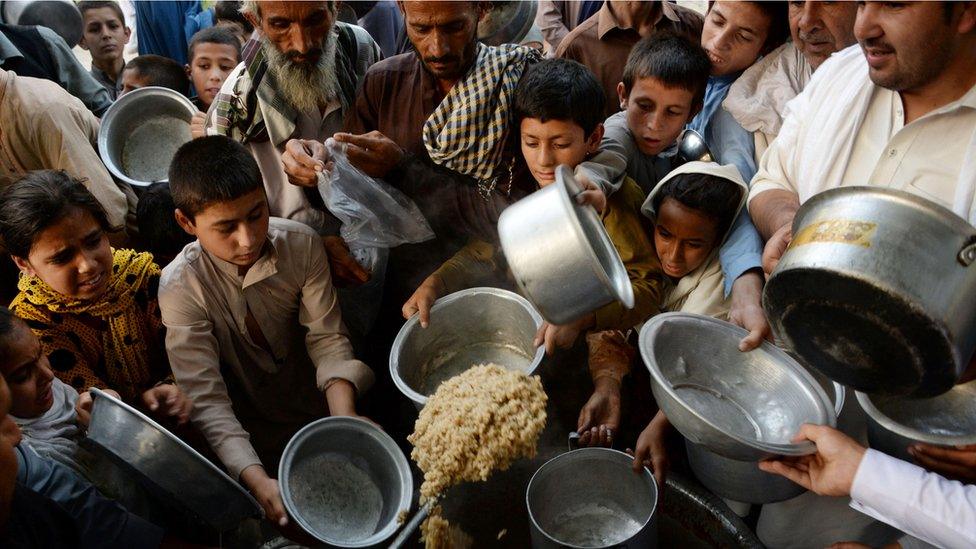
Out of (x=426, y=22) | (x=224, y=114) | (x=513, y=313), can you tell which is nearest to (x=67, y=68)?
(x=224, y=114)

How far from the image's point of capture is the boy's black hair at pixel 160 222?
3.37 meters

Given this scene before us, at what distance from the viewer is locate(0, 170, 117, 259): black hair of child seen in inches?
100

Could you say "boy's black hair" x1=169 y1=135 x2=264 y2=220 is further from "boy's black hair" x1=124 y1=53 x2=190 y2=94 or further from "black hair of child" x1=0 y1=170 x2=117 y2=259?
"boy's black hair" x1=124 y1=53 x2=190 y2=94

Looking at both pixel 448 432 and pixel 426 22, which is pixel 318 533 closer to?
pixel 448 432

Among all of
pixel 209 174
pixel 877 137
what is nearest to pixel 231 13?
pixel 209 174

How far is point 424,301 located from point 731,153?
4.86ft

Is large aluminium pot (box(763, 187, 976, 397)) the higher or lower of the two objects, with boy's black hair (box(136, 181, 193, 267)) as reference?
higher

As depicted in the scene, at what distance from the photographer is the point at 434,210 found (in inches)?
131

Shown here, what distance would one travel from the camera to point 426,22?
2.80 m

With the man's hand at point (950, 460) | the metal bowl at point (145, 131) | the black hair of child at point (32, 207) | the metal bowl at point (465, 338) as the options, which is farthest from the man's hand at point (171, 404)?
the man's hand at point (950, 460)

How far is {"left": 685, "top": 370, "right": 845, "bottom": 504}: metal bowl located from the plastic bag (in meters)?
→ 1.51

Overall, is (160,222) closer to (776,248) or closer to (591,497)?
(591,497)

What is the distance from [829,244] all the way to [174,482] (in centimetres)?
189

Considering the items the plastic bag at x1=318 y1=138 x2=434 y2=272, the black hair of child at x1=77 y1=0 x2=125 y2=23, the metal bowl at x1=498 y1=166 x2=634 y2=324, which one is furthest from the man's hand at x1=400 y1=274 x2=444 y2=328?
the black hair of child at x1=77 y1=0 x2=125 y2=23
